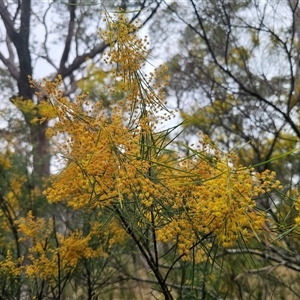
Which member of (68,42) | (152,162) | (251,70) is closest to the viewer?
(152,162)

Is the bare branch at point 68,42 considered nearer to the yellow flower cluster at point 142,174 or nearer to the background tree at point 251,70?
the background tree at point 251,70

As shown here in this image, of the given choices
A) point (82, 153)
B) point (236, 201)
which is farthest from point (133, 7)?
point (236, 201)

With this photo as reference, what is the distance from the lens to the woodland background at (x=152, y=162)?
110 centimetres

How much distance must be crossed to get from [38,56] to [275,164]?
291cm

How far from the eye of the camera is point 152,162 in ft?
3.49

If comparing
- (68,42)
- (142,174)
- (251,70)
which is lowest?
(142,174)

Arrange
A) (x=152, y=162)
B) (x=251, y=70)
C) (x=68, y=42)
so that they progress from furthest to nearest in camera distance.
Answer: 1. (x=68, y=42)
2. (x=251, y=70)
3. (x=152, y=162)

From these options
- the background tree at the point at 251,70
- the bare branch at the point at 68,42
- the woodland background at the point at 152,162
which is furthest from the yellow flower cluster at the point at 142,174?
the bare branch at the point at 68,42

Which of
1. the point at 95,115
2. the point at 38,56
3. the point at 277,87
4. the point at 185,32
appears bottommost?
the point at 95,115

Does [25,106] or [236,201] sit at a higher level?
[25,106]

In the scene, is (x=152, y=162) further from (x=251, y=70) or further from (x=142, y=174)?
(x=251, y=70)

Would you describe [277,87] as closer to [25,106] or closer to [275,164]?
[275,164]

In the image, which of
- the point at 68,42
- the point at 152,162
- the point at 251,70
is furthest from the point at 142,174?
the point at 68,42

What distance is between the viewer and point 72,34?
5.67 meters
